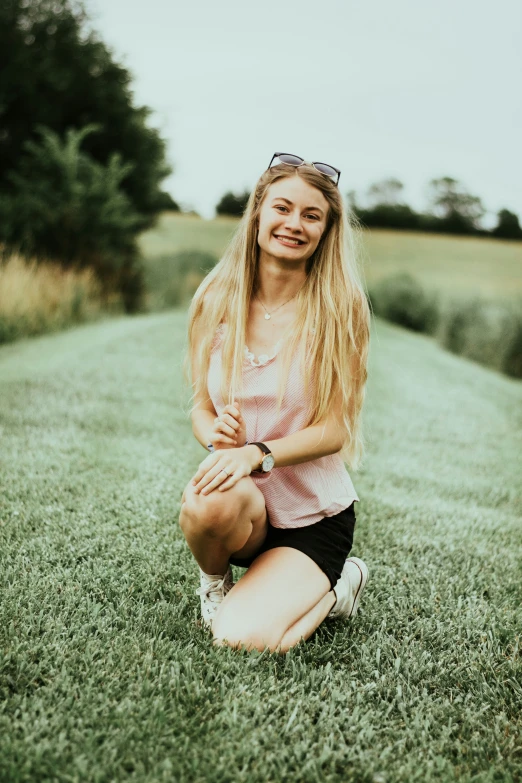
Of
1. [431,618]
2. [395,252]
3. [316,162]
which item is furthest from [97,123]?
[395,252]

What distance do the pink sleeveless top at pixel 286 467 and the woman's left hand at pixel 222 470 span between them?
221 mm

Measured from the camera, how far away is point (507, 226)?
30.9 m

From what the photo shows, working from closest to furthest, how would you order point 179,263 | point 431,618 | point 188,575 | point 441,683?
point 441,683 → point 431,618 → point 188,575 → point 179,263

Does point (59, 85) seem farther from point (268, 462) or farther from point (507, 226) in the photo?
point (507, 226)

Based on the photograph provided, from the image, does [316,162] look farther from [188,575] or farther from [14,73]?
[14,73]

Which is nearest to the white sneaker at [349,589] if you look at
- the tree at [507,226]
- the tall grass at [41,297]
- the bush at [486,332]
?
the tall grass at [41,297]

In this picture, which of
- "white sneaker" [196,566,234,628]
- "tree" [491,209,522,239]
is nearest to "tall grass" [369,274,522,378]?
"white sneaker" [196,566,234,628]

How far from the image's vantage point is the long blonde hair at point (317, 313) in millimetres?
2385

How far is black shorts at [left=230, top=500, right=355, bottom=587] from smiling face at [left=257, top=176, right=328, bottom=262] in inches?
39.7

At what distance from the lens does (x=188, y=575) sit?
2602 mm

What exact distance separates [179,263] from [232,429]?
16454 mm

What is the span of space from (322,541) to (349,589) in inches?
8.2

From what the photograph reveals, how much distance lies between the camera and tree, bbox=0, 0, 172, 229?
41.0 feet

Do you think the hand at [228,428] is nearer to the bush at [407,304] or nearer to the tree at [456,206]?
the bush at [407,304]
